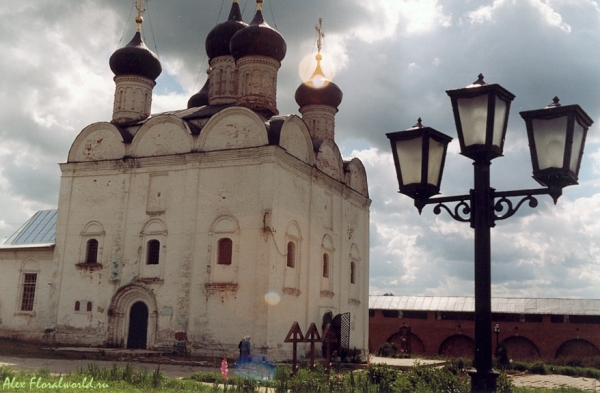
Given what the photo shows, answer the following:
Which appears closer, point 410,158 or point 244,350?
point 410,158

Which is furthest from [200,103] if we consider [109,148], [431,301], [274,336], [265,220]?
[431,301]

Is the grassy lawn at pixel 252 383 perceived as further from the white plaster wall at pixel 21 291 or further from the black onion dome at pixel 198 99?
the black onion dome at pixel 198 99

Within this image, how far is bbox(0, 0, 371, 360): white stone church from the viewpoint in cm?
1728

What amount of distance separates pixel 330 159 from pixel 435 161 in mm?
17227

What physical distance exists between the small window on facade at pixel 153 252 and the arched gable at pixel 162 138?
276cm

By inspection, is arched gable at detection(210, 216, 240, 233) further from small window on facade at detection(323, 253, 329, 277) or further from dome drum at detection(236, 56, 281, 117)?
small window on facade at detection(323, 253, 329, 277)

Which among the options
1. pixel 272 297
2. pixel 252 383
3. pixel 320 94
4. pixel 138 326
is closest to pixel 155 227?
pixel 138 326

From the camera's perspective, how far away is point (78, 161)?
20.5 metres

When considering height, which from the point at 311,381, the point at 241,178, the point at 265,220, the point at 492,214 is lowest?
the point at 311,381

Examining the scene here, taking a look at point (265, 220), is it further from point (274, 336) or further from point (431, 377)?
point (431, 377)

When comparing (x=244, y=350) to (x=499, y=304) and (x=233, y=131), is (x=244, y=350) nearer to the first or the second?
(x=233, y=131)

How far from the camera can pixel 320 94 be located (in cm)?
2342

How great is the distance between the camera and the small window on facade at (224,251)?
17.6 m

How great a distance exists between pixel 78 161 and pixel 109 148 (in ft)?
3.93
